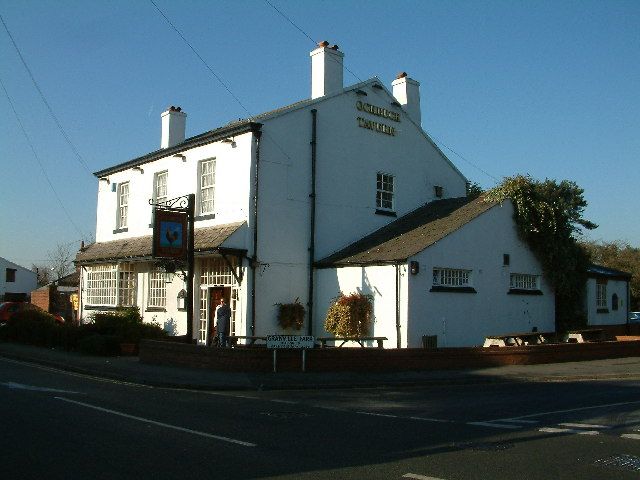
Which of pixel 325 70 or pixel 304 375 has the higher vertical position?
pixel 325 70

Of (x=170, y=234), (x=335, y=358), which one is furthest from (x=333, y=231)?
(x=335, y=358)

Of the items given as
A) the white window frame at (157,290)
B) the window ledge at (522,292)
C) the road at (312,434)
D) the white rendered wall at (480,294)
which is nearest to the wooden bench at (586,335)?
the white rendered wall at (480,294)

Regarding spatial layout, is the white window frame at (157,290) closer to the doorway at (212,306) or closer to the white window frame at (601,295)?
the doorway at (212,306)

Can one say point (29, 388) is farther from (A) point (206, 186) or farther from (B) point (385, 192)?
(B) point (385, 192)

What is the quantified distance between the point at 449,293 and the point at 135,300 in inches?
517

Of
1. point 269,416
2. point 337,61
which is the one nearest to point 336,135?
point 337,61

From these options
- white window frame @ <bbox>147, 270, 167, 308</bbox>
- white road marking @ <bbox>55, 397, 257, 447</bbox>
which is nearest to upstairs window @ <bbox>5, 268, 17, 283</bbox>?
white window frame @ <bbox>147, 270, 167, 308</bbox>

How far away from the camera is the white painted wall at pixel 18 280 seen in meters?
80.3

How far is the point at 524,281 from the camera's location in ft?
85.1

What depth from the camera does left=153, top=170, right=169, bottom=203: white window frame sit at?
27000 millimetres

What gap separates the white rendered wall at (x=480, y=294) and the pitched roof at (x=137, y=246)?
6.34m

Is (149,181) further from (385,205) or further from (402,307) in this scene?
(402,307)

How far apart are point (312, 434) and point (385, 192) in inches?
707

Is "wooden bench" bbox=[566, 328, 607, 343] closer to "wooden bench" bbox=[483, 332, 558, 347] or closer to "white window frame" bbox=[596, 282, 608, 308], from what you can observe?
"wooden bench" bbox=[483, 332, 558, 347]
